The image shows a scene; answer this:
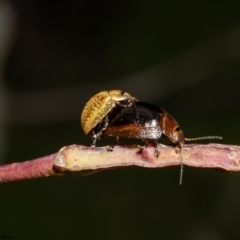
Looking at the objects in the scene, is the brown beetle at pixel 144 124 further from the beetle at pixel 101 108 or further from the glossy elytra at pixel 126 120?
the beetle at pixel 101 108

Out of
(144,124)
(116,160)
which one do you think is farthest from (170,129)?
(116,160)

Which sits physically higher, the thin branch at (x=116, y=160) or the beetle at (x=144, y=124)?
the beetle at (x=144, y=124)

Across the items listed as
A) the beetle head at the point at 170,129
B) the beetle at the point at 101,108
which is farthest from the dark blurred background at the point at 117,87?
the beetle head at the point at 170,129

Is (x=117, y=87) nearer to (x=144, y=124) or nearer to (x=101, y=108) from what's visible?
(x=101, y=108)

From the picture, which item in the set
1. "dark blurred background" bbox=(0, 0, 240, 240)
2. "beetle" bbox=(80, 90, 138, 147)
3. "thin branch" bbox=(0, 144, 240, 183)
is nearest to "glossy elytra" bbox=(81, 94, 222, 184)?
"beetle" bbox=(80, 90, 138, 147)

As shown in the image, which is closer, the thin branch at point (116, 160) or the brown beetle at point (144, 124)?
the thin branch at point (116, 160)

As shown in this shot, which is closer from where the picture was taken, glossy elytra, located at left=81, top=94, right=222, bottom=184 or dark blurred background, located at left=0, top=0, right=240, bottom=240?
glossy elytra, located at left=81, top=94, right=222, bottom=184

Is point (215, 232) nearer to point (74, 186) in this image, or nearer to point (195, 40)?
point (74, 186)

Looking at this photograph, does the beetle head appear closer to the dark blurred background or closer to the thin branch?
the thin branch
